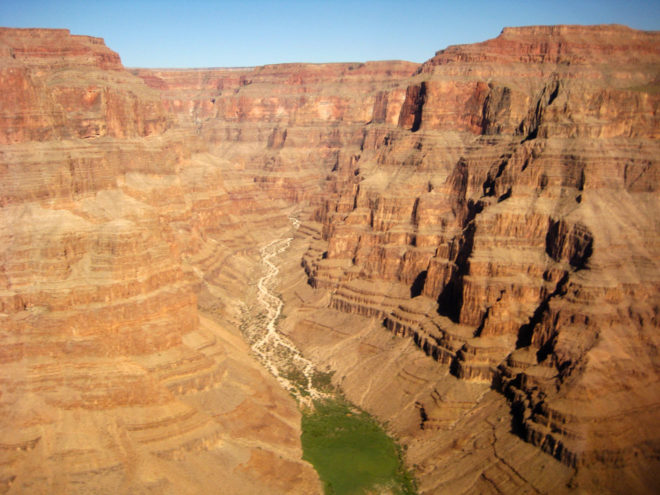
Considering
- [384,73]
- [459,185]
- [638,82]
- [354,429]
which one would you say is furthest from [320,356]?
[384,73]

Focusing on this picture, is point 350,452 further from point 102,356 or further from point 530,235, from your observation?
point 530,235

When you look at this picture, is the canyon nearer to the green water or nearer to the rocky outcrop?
the rocky outcrop

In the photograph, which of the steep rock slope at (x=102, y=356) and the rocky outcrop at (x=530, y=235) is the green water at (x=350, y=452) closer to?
the steep rock slope at (x=102, y=356)

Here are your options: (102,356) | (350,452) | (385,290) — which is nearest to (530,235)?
(385,290)

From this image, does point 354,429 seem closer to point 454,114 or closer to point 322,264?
point 322,264

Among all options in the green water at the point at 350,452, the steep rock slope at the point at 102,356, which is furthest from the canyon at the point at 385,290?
the green water at the point at 350,452
